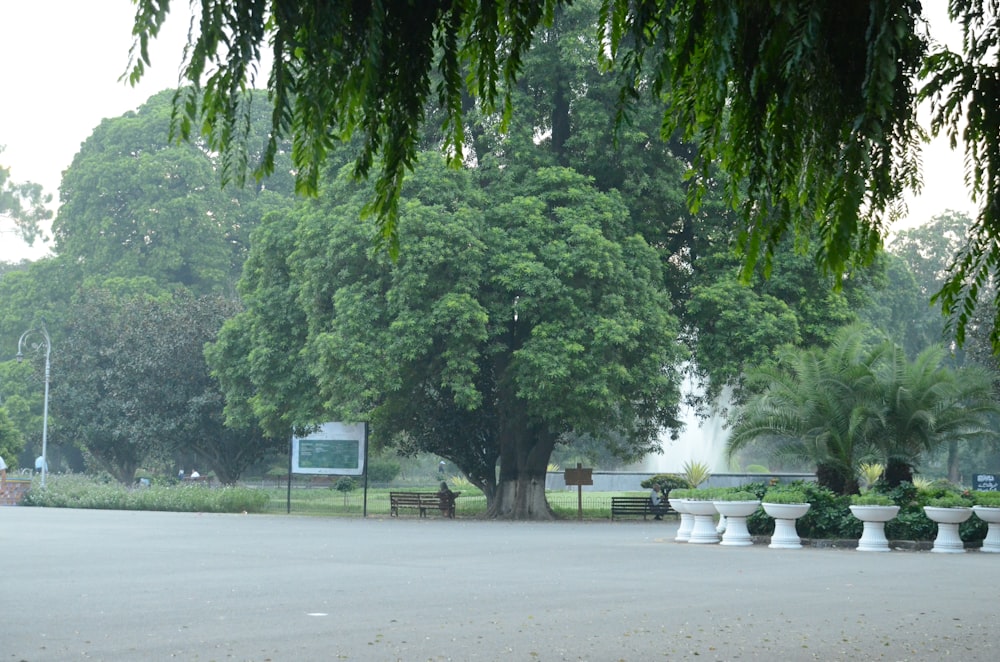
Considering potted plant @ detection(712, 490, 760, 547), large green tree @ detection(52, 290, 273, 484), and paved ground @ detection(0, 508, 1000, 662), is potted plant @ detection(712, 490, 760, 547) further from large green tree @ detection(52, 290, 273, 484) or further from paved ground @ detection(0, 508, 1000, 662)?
large green tree @ detection(52, 290, 273, 484)

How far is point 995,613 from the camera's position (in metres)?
→ 12.6

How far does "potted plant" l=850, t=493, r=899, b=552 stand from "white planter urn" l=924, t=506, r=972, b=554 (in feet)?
Answer: 2.26

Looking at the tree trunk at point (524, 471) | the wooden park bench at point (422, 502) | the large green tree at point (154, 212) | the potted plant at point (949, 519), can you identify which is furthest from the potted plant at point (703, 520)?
the large green tree at point (154, 212)

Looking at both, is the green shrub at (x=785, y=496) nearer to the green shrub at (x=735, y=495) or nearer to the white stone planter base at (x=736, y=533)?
the green shrub at (x=735, y=495)

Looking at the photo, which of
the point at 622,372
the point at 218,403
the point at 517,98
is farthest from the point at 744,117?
the point at 218,403

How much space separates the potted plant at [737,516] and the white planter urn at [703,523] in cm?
32

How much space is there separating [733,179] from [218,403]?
4659cm

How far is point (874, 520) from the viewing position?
23.8 metres

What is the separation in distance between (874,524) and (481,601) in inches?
503

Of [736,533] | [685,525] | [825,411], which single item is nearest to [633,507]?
[685,525]

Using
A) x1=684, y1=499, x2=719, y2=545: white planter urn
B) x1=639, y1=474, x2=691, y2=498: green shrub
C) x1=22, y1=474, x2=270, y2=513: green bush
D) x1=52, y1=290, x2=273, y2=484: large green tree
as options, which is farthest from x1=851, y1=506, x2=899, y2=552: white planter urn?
x1=52, y1=290, x2=273, y2=484: large green tree

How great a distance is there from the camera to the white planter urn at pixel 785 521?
24266 millimetres

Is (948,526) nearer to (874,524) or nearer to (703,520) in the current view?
(874,524)

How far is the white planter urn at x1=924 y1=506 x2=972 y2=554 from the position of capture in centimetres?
2330
